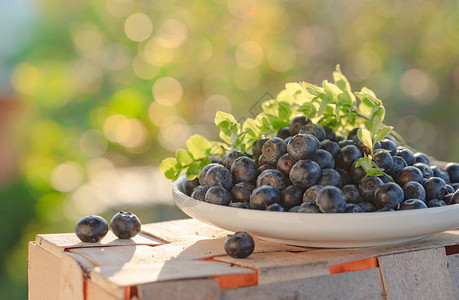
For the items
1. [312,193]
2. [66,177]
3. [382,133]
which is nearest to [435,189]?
[382,133]

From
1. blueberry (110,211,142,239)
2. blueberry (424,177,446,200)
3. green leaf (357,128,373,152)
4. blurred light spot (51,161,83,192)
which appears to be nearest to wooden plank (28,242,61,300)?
blueberry (110,211,142,239)

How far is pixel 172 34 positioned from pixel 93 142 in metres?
0.94

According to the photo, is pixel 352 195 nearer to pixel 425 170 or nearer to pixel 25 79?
pixel 425 170

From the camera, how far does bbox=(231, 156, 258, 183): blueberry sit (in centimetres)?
97

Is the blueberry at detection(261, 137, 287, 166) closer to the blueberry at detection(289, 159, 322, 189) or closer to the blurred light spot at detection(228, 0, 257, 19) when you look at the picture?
the blueberry at detection(289, 159, 322, 189)

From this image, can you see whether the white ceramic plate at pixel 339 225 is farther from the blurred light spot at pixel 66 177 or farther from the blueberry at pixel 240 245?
the blurred light spot at pixel 66 177

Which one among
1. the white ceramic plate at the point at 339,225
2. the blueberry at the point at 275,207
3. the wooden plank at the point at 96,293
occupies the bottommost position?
the wooden plank at the point at 96,293

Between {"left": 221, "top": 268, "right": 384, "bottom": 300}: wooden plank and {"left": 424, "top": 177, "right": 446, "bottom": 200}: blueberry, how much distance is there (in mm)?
200

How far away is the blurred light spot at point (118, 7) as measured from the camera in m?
3.45

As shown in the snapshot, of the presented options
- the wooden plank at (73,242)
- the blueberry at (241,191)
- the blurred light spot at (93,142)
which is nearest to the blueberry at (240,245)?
the blueberry at (241,191)

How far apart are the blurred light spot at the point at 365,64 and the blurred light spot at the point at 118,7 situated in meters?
1.63

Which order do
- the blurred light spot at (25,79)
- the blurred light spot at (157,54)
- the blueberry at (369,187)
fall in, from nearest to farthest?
1. the blueberry at (369,187)
2. the blurred light spot at (25,79)
3. the blurred light spot at (157,54)

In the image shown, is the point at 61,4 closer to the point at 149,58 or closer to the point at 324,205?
the point at 149,58

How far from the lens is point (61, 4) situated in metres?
3.30
